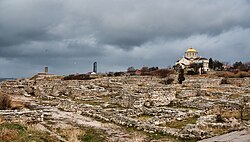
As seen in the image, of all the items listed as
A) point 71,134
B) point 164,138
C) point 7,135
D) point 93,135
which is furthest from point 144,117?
point 7,135

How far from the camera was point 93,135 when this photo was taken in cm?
1595

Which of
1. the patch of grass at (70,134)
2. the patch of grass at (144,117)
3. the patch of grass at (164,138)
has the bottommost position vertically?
the patch of grass at (164,138)

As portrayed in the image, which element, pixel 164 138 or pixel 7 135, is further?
pixel 164 138

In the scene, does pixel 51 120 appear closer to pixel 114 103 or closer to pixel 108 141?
pixel 108 141

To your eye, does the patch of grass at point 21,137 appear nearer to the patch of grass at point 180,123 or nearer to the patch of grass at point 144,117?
the patch of grass at point 180,123

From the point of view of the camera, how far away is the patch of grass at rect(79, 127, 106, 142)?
15141 mm

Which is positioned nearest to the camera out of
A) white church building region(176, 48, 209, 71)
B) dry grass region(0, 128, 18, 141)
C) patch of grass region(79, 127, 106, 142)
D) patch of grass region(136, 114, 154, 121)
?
dry grass region(0, 128, 18, 141)

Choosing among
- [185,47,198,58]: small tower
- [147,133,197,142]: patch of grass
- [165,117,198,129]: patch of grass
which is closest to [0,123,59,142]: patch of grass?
[147,133,197,142]: patch of grass

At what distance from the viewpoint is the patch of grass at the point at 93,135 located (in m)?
15.1

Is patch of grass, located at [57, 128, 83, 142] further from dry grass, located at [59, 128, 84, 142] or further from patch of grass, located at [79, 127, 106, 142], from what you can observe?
patch of grass, located at [79, 127, 106, 142]

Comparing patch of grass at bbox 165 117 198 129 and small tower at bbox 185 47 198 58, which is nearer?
patch of grass at bbox 165 117 198 129

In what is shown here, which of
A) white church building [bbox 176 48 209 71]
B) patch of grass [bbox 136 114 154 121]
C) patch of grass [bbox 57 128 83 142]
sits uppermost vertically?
white church building [bbox 176 48 209 71]

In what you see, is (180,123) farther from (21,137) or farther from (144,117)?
(21,137)

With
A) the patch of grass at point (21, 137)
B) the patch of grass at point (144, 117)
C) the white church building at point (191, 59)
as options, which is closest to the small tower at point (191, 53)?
the white church building at point (191, 59)
